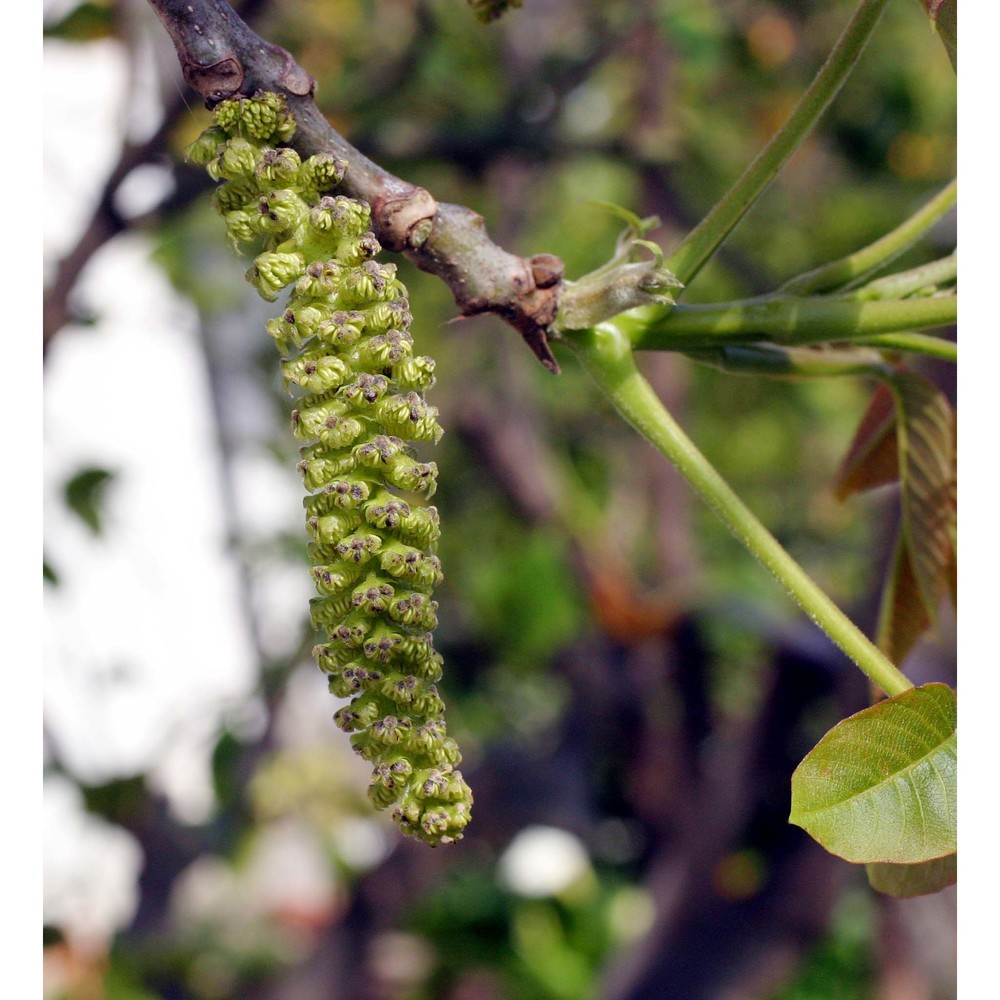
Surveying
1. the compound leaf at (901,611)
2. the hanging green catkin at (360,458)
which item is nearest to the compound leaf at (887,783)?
the hanging green catkin at (360,458)

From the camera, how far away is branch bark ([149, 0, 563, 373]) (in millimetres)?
462

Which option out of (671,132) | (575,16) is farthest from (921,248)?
(575,16)

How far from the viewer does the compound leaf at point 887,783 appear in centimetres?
47

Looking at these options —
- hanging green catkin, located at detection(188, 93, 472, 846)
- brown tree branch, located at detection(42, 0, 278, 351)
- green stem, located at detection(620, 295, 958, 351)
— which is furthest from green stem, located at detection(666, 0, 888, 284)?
brown tree branch, located at detection(42, 0, 278, 351)

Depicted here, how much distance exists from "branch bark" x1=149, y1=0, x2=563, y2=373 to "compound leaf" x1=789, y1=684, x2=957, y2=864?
0.70 feet

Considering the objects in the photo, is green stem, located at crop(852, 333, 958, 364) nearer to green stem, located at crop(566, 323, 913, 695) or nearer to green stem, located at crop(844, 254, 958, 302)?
green stem, located at crop(844, 254, 958, 302)

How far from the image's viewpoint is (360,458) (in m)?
0.45

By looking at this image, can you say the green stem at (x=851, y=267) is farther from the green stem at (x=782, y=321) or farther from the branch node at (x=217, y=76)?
the branch node at (x=217, y=76)

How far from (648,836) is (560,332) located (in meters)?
2.69

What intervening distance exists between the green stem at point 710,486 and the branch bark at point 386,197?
3cm

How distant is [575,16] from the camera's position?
107 inches

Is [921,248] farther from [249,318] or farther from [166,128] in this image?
[249,318]

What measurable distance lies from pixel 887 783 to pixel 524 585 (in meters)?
2.42

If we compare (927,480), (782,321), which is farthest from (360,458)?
(927,480)
